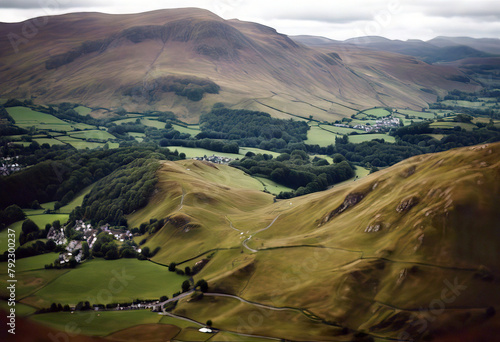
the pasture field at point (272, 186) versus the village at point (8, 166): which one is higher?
the village at point (8, 166)

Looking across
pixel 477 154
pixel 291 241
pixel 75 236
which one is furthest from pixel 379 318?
pixel 75 236

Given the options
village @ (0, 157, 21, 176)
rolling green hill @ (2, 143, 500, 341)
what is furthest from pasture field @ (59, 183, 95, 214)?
Answer: rolling green hill @ (2, 143, 500, 341)

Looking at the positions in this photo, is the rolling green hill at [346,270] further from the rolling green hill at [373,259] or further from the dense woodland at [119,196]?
the dense woodland at [119,196]

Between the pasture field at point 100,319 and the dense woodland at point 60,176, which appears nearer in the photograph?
the pasture field at point 100,319

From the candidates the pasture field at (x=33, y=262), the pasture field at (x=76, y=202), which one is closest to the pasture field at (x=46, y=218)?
the pasture field at (x=76, y=202)

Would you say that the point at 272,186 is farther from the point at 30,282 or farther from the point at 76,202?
the point at 30,282

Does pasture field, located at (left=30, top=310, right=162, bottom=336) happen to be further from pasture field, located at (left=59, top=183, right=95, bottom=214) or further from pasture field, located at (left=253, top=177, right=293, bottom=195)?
pasture field, located at (left=253, top=177, right=293, bottom=195)
